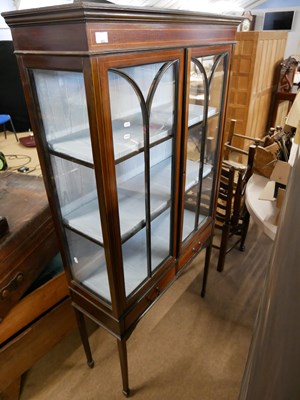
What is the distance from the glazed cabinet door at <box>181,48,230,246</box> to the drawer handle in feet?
2.61

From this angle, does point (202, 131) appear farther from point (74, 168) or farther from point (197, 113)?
point (74, 168)

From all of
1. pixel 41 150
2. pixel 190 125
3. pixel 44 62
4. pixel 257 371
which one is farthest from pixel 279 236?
pixel 190 125

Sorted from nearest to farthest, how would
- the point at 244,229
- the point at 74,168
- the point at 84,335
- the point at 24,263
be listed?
1. the point at 74,168
2. the point at 24,263
3. the point at 84,335
4. the point at 244,229

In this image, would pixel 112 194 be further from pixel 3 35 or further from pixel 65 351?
pixel 3 35

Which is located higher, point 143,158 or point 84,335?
point 143,158

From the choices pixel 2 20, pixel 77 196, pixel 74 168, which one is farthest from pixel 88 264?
pixel 2 20

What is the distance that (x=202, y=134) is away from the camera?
1.40 m

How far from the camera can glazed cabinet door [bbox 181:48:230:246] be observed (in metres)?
1.22

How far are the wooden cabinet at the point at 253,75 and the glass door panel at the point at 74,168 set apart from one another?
8.74ft

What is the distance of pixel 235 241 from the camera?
2477 millimetres

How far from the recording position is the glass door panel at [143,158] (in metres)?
1.00

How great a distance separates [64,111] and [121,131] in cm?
22

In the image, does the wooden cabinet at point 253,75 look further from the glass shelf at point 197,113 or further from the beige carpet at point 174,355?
the beige carpet at point 174,355

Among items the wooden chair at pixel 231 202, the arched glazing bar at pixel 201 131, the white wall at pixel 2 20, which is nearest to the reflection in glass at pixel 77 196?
the arched glazing bar at pixel 201 131
